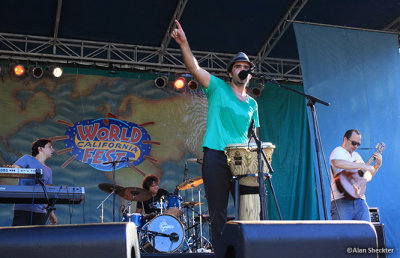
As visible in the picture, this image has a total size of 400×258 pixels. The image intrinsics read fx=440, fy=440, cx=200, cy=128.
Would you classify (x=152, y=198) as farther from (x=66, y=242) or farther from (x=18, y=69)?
(x=66, y=242)

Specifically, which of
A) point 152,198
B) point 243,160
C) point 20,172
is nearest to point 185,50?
point 243,160

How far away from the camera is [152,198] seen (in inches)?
324

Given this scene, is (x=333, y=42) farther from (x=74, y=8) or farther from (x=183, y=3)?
(x=74, y=8)

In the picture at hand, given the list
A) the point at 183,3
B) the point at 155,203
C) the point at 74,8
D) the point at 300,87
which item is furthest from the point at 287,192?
the point at 74,8

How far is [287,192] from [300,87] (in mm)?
2546

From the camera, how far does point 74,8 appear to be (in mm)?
7977

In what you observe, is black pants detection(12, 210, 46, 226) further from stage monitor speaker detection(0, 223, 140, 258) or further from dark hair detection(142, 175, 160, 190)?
stage monitor speaker detection(0, 223, 140, 258)

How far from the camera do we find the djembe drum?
319 centimetres

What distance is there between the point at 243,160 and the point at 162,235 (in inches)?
173

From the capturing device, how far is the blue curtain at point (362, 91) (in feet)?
22.6

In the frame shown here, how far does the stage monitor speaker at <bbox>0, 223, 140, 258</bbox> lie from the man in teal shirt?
5.32 ft

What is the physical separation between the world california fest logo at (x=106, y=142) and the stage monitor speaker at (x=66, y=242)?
7411 millimetres

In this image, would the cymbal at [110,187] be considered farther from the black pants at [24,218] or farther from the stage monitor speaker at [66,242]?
the stage monitor speaker at [66,242]

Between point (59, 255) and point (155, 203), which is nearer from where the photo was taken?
point (59, 255)
